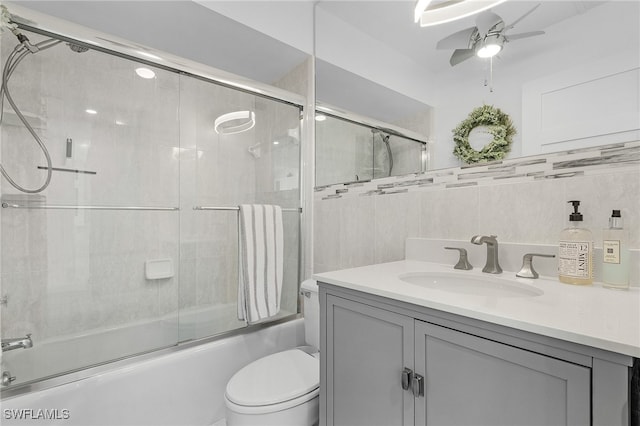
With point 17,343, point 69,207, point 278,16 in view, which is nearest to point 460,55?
point 278,16

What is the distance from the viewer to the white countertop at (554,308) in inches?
18.8

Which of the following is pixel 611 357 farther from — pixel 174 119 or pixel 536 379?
pixel 174 119

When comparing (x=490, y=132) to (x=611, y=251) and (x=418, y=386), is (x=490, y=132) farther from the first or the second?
(x=418, y=386)

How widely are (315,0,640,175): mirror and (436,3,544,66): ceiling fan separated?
0.01 meters

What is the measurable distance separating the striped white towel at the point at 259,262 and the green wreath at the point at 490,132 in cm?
107

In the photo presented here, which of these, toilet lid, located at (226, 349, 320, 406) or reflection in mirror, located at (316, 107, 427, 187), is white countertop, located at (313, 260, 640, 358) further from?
reflection in mirror, located at (316, 107, 427, 187)

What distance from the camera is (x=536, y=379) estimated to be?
54 cm

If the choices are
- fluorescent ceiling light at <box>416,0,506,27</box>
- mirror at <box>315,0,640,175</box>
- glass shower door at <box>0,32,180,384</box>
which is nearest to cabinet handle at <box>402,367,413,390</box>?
mirror at <box>315,0,640,175</box>

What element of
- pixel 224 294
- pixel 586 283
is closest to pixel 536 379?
pixel 586 283

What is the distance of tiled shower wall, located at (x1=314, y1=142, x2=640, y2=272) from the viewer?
0.85m

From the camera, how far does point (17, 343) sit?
1.36 metres

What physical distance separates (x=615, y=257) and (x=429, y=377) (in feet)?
1.93

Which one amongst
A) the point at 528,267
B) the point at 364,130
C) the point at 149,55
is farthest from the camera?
the point at 364,130

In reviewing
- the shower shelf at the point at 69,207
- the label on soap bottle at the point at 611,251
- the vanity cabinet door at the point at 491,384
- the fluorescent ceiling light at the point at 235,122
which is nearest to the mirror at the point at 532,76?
the label on soap bottle at the point at 611,251
